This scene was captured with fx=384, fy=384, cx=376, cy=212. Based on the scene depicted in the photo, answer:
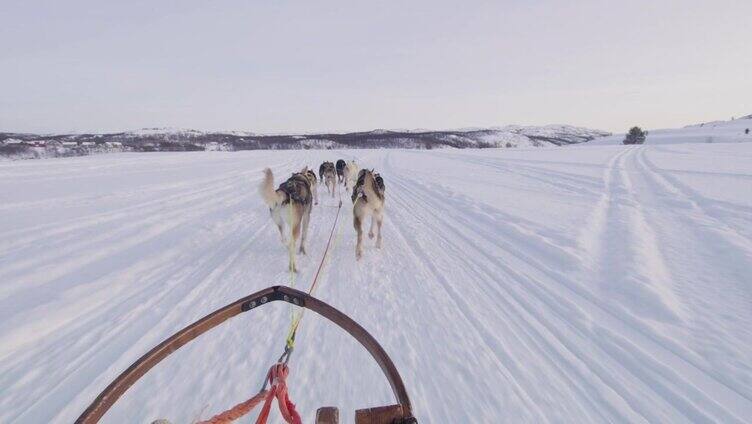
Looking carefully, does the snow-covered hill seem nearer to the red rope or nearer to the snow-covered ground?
the snow-covered ground

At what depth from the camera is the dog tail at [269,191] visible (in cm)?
456

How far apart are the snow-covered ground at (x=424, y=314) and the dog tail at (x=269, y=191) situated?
851 mm

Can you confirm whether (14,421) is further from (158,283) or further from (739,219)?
(739,219)

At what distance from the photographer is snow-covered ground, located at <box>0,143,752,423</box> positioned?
93.7 inches

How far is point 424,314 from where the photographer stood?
346 cm

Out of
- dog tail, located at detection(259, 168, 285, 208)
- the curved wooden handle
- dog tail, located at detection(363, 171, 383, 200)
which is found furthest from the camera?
dog tail, located at detection(363, 171, 383, 200)

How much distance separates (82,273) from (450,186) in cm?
944

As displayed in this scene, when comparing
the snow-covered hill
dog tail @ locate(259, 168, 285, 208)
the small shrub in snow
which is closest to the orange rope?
dog tail @ locate(259, 168, 285, 208)

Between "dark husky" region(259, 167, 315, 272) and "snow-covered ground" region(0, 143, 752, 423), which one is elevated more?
"dark husky" region(259, 167, 315, 272)

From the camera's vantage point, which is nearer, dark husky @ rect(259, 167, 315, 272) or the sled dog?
dark husky @ rect(259, 167, 315, 272)

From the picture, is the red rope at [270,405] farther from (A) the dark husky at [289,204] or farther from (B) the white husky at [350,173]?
(B) the white husky at [350,173]

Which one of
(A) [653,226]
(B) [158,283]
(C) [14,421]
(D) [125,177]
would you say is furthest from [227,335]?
(D) [125,177]

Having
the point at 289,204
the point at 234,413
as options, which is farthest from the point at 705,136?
the point at 234,413

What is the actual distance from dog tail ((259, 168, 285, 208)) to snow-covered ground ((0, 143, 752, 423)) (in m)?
0.85
